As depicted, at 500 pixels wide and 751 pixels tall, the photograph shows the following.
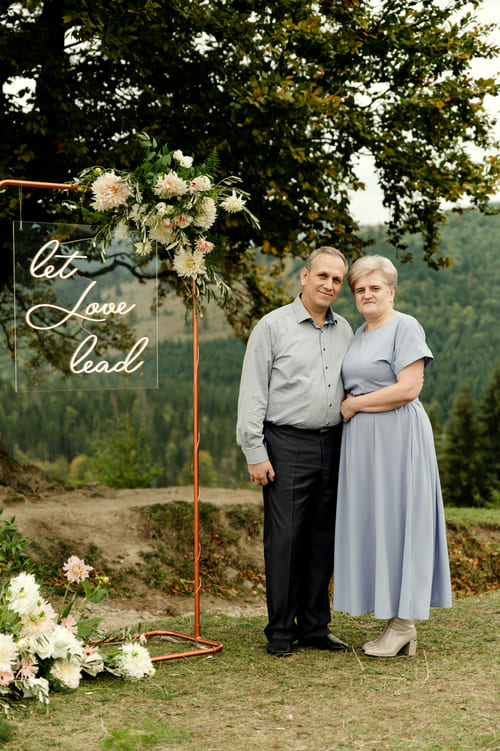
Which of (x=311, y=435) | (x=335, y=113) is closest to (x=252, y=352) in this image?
(x=311, y=435)

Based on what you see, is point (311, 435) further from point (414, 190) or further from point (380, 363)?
point (414, 190)

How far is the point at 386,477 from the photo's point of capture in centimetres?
414

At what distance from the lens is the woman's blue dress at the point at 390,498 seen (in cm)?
409

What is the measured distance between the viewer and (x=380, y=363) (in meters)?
4.15

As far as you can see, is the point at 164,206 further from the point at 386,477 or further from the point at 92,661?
the point at 92,661

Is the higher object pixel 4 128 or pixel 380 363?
pixel 4 128

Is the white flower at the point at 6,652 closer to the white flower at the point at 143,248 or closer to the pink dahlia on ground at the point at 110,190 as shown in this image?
the white flower at the point at 143,248

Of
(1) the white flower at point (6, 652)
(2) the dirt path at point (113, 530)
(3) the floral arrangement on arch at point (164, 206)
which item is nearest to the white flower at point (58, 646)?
(1) the white flower at point (6, 652)

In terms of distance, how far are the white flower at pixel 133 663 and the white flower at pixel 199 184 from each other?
2.45m

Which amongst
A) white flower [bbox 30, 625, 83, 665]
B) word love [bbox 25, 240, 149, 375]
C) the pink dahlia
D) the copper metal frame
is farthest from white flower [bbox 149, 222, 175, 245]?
white flower [bbox 30, 625, 83, 665]

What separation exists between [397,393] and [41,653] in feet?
7.02

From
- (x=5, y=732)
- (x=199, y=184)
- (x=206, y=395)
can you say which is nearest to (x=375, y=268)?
(x=199, y=184)

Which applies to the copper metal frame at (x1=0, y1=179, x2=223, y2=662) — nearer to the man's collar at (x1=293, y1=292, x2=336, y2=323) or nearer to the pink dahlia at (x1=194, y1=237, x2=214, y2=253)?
the pink dahlia at (x1=194, y1=237, x2=214, y2=253)

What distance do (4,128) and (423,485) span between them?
557 cm
